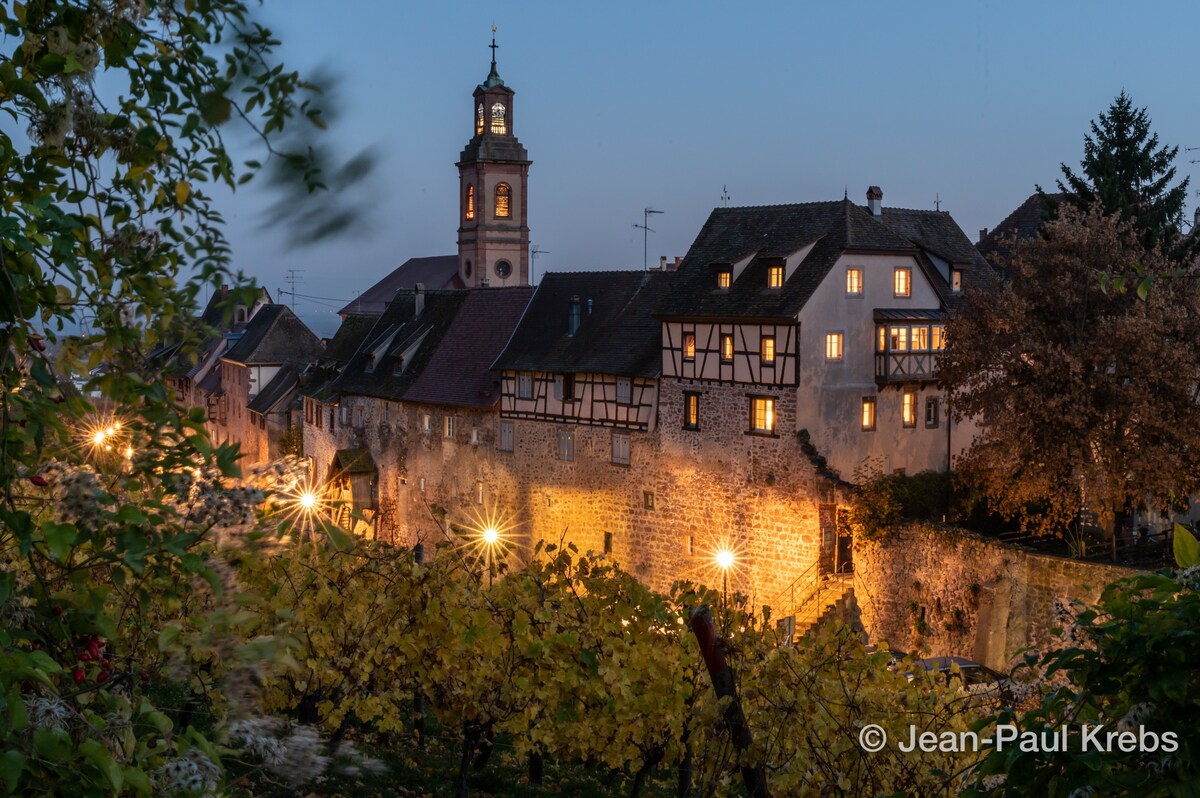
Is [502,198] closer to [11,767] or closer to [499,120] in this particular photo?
[499,120]

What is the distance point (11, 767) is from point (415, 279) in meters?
84.1

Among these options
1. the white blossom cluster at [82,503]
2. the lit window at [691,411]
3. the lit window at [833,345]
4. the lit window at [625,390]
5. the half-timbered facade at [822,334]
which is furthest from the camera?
the lit window at [625,390]


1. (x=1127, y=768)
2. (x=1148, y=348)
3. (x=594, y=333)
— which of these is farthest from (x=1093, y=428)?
(x=1127, y=768)

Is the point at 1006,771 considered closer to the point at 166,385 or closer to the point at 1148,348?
the point at 166,385

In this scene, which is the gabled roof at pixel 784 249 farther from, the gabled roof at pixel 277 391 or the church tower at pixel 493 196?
the church tower at pixel 493 196

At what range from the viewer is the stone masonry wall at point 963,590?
23.6 metres

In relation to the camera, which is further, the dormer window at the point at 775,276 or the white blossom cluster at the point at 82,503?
Answer: the dormer window at the point at 775,276

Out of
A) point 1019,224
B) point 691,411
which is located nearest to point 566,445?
point 691,411

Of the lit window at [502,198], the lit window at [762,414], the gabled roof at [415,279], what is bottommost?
the lit window at [762,414]

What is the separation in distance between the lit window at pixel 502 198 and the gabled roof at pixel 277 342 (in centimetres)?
2490

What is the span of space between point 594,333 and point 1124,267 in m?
15.6

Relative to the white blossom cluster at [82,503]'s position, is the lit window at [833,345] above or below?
above

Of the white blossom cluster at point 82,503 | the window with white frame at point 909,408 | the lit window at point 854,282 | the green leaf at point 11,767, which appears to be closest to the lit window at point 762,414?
the lit window at point 854,282

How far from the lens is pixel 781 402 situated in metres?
29.4
